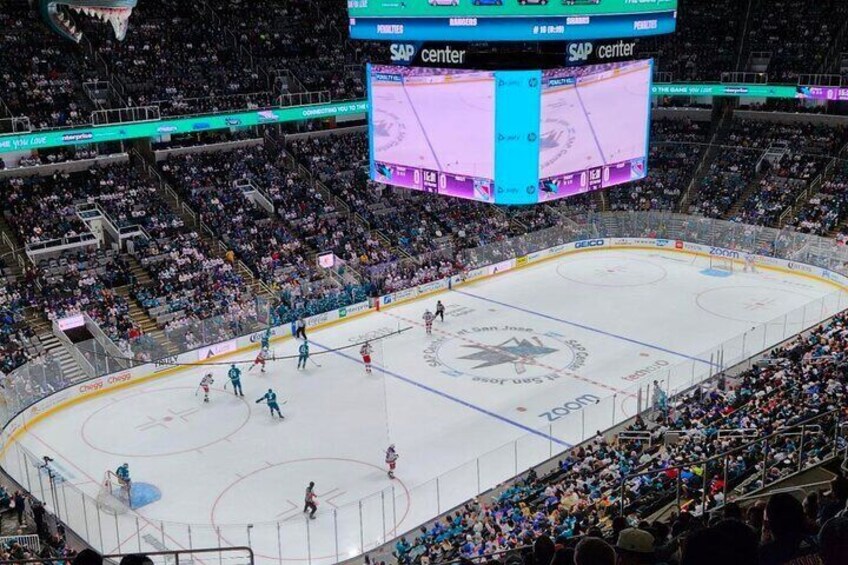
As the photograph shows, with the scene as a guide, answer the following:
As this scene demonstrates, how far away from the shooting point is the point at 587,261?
43250 mm

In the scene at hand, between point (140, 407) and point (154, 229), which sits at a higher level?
point (154, 229)

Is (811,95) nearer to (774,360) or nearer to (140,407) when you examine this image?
(774,360)

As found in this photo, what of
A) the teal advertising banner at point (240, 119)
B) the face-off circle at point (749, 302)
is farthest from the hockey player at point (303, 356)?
the face-off circle at point (749, 302)

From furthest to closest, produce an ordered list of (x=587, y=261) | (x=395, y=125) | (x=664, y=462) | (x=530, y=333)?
(x=587, y=261)
(x=530, y=333)
(x=395, y=125)
(x=664, y=462)

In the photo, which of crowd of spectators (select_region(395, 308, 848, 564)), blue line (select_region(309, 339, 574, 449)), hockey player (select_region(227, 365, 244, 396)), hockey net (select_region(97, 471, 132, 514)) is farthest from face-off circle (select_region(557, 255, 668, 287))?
hockey net (select_region(97, 471, 132, 514))

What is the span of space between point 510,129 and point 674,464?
13.5 metres

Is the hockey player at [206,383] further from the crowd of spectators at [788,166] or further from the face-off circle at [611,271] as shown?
the crowd of spectators at [788,166]

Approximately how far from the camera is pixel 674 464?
53.4ft

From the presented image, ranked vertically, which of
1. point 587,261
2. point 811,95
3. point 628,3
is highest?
point 628,3

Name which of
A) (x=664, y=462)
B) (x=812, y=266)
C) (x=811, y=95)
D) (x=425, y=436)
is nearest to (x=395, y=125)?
(x=425, y=436)

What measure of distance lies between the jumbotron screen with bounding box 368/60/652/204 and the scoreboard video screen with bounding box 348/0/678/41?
1250 millimetres

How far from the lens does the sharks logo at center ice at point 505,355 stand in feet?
92.5

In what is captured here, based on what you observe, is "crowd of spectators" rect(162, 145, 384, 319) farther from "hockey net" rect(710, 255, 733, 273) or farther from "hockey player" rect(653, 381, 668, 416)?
"hockey net" rect(710, 255, 733, 273)

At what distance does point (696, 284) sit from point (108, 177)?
26.4 metres
